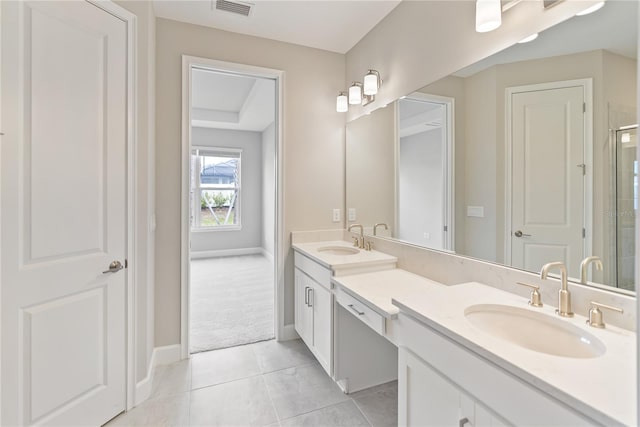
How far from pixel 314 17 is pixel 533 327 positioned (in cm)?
244

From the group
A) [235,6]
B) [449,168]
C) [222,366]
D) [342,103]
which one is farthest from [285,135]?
[222,366]

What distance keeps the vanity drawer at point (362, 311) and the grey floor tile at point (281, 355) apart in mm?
861

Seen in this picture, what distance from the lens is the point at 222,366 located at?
2305 mm

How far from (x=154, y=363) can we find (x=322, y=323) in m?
1.33

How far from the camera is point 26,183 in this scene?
4.50 feet

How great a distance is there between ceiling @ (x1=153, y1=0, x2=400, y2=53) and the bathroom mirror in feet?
2.56

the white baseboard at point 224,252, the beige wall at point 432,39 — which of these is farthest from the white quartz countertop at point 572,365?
the white baseboard at point 224,252

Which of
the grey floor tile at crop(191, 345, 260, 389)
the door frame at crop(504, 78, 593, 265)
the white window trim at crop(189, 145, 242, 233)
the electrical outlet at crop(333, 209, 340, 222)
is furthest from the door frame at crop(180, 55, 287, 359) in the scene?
the white window trim at crop(189, 145, 242, 233)

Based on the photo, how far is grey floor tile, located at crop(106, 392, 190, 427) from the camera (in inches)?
67.6

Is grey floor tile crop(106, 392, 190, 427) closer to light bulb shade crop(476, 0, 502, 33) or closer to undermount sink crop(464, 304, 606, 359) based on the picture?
undermount sink crop(464, 304, 606, 359)

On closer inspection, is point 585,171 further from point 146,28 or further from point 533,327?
point 146,28

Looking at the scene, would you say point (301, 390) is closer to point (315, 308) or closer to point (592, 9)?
point (315, 308)

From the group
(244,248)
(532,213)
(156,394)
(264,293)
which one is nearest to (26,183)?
(156,394)

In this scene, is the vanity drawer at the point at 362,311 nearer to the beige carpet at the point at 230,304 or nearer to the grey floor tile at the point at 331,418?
the grey floor tile at the point at 331,418
